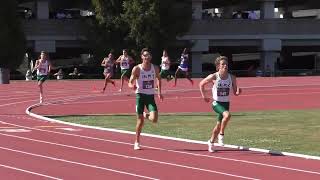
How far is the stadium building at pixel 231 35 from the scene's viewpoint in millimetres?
53344

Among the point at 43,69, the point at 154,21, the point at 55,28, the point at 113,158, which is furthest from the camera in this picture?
the point at 55,28

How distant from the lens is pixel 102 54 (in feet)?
170

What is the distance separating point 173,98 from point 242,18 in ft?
111

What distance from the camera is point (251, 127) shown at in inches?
659

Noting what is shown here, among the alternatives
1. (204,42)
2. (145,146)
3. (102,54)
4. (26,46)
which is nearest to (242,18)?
(204,42)

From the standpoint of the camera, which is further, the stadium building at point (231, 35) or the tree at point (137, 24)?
the stadium building at point (231, 35)

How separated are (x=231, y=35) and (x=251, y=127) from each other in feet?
136

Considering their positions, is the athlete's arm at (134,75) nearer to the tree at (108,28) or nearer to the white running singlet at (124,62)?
the white running singlet at (124,62)

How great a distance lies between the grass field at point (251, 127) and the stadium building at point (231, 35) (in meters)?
34.0

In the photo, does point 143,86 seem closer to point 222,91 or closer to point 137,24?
point 222,91

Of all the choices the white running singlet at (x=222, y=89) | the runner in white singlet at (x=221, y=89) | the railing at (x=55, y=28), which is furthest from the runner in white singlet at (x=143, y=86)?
the railing at (x=55, y=28)

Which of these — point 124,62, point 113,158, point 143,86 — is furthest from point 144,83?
point 124,62

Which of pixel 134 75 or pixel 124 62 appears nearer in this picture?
pixel 134 75

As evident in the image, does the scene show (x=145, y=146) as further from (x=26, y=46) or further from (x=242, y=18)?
(x=242, y=18)
